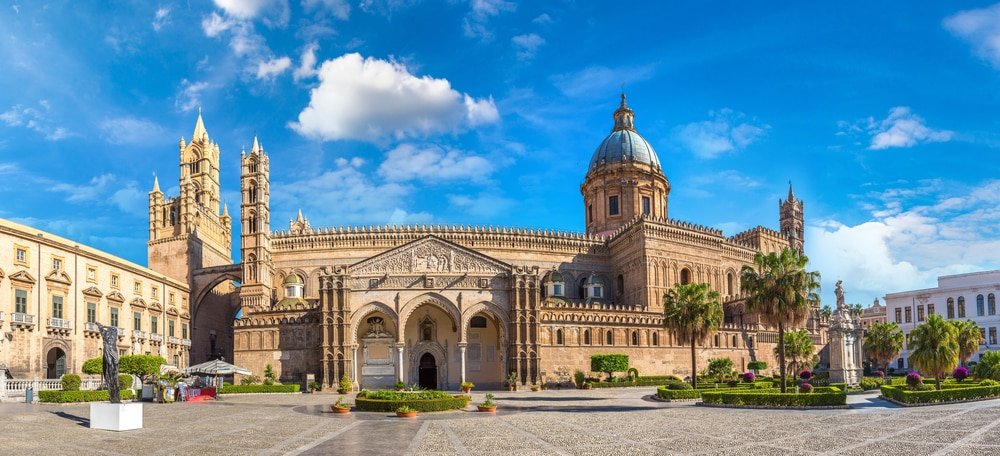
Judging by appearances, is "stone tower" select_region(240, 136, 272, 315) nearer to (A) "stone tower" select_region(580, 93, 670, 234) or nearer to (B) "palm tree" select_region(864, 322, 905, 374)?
(A) "stone tower" select_region(580, 93, 670, 234)

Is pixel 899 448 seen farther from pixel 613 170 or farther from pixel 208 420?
pixel 613 170

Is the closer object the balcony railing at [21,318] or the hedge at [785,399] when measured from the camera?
the hedge at [785,399]

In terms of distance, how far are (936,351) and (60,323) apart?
54756mm

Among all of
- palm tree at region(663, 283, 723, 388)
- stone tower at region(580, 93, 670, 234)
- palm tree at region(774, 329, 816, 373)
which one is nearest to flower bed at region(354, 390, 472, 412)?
palm tree at region(663, 283, 723, 388)

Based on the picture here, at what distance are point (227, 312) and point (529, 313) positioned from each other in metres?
40.8

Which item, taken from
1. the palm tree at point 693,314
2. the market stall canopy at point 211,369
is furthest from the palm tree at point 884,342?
the market stall canopy at point 211,369

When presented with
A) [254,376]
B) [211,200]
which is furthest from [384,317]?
[211,200]

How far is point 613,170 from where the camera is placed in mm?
88750

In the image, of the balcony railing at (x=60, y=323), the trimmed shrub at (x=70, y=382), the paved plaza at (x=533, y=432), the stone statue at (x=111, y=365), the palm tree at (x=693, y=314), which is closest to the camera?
the paved plaza at (x=533, y=432)

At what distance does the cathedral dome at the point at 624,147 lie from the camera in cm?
8919

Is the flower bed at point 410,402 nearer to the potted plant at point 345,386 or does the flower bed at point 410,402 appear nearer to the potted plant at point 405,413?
the potted plant at point 405,413

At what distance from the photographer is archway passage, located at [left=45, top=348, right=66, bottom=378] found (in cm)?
5431

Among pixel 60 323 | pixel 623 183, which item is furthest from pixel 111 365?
pixel 623 183

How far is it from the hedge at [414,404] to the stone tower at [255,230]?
117 feet
